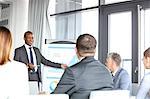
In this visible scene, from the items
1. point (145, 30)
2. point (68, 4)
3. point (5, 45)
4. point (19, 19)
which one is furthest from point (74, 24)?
point (5, 45)

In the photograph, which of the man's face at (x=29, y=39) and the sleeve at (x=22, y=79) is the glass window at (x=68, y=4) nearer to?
the man's face at (x=29, y=39)

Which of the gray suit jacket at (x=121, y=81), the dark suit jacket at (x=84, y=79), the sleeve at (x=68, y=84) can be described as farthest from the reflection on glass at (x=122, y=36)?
the sleeve at (x=68, y=84)

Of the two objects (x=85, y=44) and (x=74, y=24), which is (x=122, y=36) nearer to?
(x=74, y=24)

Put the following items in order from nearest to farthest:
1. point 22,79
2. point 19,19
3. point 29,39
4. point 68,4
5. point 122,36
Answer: point 22,79 → point 29,39 → point 122,36 → point 68,4 → point 19,19

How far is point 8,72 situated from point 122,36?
14.4 feet

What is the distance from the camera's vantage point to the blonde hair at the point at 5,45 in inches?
97.9

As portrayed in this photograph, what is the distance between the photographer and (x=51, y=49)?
561cm

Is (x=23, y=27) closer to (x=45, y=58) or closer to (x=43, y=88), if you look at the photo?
(x=45, y=58)

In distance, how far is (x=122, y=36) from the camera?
6.57 metres

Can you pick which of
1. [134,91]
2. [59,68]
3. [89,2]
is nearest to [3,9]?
[89,2]

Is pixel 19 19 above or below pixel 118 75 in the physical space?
above

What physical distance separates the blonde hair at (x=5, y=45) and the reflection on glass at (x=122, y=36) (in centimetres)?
412

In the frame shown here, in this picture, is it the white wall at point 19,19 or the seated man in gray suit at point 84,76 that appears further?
the white wall at point 19,19

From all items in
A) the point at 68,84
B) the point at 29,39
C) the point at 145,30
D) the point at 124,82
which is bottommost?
the point at 124,82
